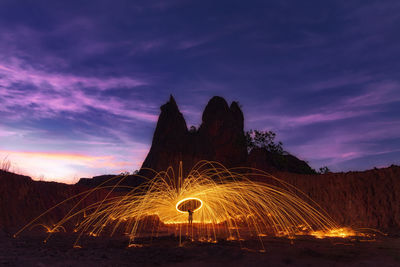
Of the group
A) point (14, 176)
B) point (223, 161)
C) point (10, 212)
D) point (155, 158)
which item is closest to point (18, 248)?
point (10, 212)

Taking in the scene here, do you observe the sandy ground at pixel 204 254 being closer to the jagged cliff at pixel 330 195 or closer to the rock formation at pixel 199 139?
the jagged cliff at pixel 330 195

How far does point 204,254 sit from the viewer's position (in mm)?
8578

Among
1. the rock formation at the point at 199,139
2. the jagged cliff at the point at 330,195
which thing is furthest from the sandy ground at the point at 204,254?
the rock formation at the point at 199,139

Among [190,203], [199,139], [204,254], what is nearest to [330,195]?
[190,203]

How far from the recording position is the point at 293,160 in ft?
99.3

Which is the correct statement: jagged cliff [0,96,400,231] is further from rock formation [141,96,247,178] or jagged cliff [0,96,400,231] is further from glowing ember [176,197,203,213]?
rock formation [141,96,247,178]

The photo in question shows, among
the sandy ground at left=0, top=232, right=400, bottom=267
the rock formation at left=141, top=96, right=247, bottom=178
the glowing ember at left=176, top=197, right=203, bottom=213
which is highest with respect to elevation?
the rock formation at left=141, top=96, right=247, bottom=178

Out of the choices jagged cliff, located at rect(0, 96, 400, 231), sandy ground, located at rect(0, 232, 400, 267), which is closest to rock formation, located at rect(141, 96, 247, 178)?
jagged cliff, located at rect(0, 96, 400, 231)

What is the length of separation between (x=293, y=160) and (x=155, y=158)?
13.1 metres

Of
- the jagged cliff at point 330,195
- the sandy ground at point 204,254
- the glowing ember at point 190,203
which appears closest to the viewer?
the sandy ground at point 204,254

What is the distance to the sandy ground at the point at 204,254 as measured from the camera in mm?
7543

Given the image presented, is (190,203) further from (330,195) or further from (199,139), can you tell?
(199,139)

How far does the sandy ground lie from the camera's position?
754 centimetres

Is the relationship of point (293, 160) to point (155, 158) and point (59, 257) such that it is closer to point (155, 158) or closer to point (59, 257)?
point (155, 158)
